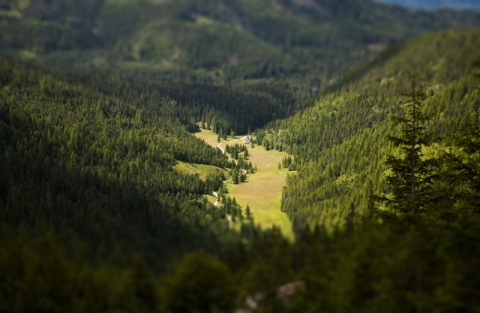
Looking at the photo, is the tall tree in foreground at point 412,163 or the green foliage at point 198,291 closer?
the green foliage at point 198,291

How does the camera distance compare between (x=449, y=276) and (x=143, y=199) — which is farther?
(x=143, y=199)

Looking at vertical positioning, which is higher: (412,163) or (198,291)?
(412,163)

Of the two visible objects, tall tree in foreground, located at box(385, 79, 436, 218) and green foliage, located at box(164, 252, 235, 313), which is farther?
tall tree in foreground, located at box(385, 79, 436, 218)

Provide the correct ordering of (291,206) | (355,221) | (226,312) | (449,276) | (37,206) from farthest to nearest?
(291,206), (37,206), (355,221), (226,312), (449,276)

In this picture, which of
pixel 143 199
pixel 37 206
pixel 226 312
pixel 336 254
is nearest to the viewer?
pixel 226 312

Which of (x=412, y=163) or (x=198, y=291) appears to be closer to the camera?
(x=198, y=291)

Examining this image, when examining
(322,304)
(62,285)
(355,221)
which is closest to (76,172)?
(62,285)

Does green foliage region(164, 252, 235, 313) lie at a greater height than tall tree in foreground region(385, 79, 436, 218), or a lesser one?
lesser

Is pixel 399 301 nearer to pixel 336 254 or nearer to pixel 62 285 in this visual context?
pixel 336 254

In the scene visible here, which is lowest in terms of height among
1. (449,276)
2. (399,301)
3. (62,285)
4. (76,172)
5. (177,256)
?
(76,172)

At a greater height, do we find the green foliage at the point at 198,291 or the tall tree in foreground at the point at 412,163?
the tall tree in foreground at the point at 412,163

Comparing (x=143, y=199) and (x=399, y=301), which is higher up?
(x=399, y=301)
